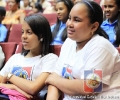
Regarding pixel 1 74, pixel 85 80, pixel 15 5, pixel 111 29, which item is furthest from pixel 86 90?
pixel 15 5

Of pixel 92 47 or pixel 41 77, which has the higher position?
pixel 92 47

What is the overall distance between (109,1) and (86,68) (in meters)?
1.04

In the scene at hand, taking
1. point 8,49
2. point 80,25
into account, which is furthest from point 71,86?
point 8,49

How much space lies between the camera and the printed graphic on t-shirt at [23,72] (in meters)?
1.23

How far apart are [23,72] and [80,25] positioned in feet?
1.49

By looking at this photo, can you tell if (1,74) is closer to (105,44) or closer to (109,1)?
(105,44)

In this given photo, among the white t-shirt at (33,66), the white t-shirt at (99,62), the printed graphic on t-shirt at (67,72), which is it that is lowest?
the white t-shirt at (33,66)

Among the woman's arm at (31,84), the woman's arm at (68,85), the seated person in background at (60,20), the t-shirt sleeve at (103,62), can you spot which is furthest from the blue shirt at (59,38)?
the t-shirt sleeve at (103,62)

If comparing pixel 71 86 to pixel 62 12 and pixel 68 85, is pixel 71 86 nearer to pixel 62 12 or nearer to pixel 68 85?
pixel 68 85

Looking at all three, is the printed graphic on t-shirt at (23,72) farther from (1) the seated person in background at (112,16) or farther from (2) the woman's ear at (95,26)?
(1) the seated person in background at (112,16)

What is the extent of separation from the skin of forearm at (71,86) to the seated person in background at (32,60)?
18 centimetres

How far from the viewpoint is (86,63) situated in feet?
3.05

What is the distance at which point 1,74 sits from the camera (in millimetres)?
1327

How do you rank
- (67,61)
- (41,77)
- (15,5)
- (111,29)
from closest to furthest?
1. (67,61)
2. (41,77)
3. (111,29)
4. (15,5)
